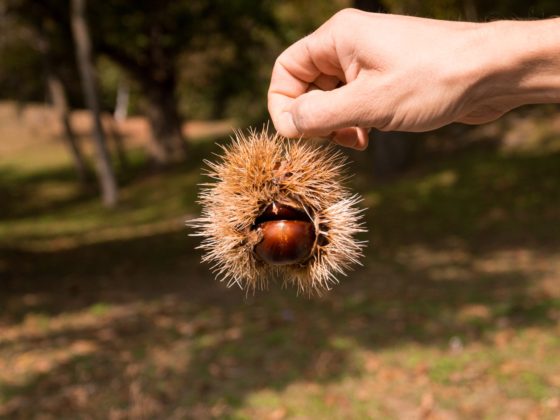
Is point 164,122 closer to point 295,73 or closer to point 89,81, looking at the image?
point 89,81

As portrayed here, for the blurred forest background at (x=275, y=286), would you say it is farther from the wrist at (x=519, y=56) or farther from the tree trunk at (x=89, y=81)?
the wrist at (x=519, y=56)

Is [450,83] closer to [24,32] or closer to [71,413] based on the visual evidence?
[71,413]

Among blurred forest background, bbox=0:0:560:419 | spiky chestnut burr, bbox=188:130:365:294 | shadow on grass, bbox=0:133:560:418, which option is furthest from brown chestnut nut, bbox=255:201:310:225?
shadow on grass, bbox=0:133:560:418

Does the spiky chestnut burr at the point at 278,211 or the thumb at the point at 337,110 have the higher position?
the thumb at the point at 337,110

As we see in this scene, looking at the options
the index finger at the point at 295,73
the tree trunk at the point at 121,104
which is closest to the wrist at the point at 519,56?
the index finger at the point at 295,73

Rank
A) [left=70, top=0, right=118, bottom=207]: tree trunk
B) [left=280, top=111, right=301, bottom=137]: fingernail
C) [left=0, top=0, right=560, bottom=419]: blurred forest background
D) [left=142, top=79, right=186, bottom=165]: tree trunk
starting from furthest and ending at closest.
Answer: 1. [left=142, top=79, right=186, bottom=165]: tree trunk
2. [left=70, top=0, right=118, bottom=207]: tree trunk
3. [left=0, top=0, right=560, bottom=419]: blurred forest background
4. [left=280, top=111, right=301, bottom=137]: fingernail

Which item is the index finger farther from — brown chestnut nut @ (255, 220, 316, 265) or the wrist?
the wrist

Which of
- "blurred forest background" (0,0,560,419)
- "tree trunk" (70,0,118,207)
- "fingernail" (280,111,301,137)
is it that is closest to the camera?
"fingernail" (280,111,301,137)
